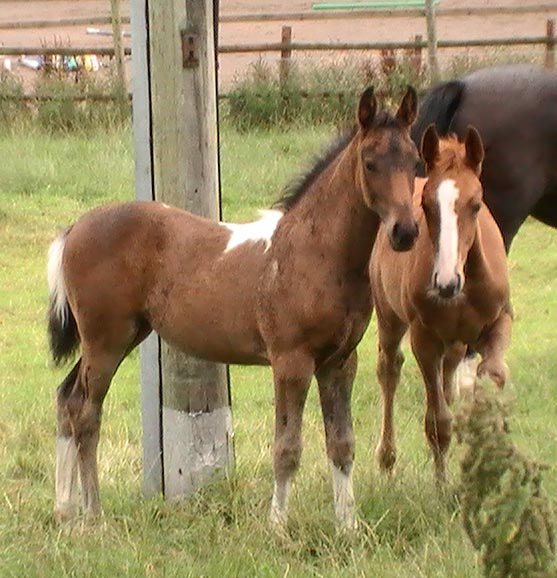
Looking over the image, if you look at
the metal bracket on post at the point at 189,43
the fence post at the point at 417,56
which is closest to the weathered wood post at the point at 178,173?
the metal bracket on post at the point at 189,43

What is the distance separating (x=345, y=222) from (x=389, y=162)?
1.23 ft

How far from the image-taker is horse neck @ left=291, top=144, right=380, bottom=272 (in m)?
4.98

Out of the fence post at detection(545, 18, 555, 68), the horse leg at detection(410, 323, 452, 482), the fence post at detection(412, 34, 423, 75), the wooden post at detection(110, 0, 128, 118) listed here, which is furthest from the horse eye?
the fence post at detection(545, 18, 555, 68)

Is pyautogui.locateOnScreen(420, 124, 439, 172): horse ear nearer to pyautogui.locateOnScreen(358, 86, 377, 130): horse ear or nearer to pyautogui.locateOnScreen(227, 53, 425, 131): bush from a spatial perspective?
pyautogui.locateOnScreen(358, 86, 377, 130): horse ear

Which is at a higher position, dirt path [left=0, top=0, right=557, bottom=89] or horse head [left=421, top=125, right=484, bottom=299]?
horse head [left=421, top=125, right=484, bottom=299]

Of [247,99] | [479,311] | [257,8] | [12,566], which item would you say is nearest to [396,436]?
[479,311]

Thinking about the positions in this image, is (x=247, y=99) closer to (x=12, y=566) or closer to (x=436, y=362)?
(x=436, y=362)

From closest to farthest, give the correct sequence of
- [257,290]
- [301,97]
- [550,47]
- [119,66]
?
[257,290] < [301,97] < [119,66] < [550,47]

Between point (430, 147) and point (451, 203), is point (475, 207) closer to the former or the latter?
point (451, 203)

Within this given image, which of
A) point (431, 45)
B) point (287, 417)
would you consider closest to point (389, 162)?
point (287, 417)

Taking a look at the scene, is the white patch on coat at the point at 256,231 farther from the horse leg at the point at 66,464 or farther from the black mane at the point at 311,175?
the horse leg at the point at 66,464

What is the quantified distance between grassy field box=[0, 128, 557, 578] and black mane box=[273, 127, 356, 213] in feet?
1.76

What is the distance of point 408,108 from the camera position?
15.8 feet

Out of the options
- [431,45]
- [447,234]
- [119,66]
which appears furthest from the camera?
[431,45]
